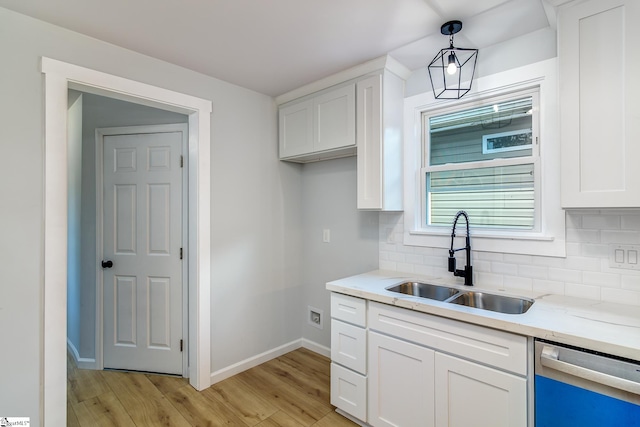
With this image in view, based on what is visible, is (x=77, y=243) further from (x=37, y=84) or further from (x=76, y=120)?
(x=37, y=84)

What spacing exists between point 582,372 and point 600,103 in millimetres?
1207

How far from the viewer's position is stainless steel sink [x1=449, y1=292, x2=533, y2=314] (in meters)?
1.76

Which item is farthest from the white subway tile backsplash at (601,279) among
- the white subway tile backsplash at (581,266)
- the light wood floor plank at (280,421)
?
the light wood floor plank at (280,421)

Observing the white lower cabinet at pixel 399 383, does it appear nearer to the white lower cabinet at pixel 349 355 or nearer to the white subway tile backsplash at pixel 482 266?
the white lower cabinet at pixel 349 355

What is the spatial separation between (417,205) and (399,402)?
1338 millimetres

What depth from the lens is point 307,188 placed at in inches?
125

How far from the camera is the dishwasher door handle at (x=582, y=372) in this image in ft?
3.66

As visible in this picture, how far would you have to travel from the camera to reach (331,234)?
2955 mm

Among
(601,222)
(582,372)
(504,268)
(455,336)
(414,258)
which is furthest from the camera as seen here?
(414,258)

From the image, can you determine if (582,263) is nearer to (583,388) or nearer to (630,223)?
(630,223)

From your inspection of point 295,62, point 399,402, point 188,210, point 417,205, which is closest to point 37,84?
point 188,210

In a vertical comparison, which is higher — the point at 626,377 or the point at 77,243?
the point at 77,243

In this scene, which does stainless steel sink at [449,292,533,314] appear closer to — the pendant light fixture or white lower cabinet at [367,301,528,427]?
white lower cabinet at [367,301,528,427]

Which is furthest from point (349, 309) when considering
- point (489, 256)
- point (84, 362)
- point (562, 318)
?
point (84, 362)
